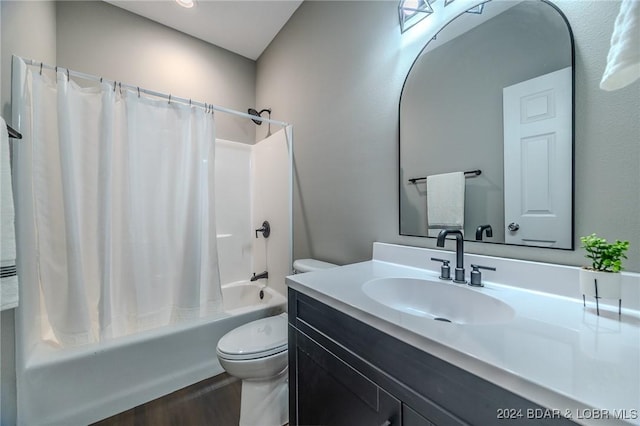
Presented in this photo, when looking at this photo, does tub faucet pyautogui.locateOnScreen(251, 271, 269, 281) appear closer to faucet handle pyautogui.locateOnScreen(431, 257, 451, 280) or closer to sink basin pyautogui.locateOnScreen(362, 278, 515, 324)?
sink basin pyautogui.locateOnScreen(362, 278, 515, 324)

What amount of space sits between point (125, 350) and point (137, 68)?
2161 mm

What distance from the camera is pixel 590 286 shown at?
25.3 inches

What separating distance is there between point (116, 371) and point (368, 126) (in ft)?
6.48

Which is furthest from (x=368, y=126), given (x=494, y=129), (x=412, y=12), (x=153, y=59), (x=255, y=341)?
(x=153, y=59)

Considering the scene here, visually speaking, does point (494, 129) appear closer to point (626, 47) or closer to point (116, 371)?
point (626, 47)

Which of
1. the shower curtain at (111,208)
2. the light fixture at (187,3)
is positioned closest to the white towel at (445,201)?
the shower curtain at (111,208)

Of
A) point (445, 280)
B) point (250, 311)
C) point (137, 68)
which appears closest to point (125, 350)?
point (250, 311)

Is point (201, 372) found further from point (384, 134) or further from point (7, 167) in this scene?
point (384, 134)

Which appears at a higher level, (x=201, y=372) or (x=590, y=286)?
(x=590, y=286)

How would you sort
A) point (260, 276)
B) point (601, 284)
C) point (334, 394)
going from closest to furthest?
point (601, 284), point (334, 394), point (260, 276)

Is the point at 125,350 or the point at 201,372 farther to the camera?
the point at 201,372

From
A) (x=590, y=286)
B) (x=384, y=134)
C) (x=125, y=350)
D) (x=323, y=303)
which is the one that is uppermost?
(x=384, y=134)

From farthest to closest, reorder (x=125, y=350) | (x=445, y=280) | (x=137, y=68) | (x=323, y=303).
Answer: (x=137, y=68) < (x=125, y=350) < (x=445, y=280) < (x=323, y=303)

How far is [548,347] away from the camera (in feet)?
1.59
